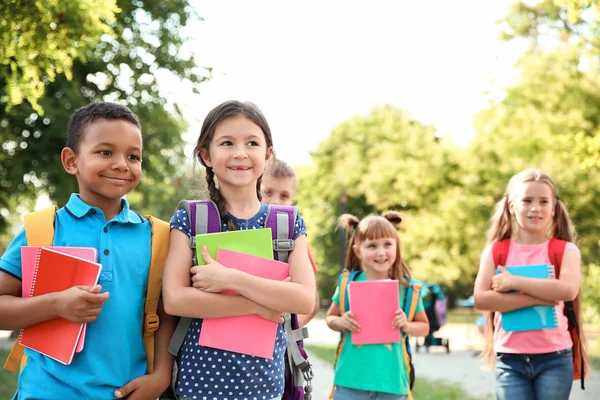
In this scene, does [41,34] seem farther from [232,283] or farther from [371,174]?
[371,174]

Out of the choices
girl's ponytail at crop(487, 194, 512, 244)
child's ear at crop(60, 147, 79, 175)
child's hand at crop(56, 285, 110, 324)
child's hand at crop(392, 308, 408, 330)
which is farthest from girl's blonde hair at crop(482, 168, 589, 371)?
child's hand at crop(56, 285, 110, 324)

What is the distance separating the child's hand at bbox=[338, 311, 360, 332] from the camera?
485cm

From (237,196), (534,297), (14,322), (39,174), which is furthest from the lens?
(39,174)

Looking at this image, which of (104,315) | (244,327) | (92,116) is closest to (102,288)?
(104,315)

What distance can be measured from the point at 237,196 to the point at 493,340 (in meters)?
2.36

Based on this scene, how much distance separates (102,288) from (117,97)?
1049 cm

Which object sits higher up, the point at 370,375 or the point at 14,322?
the point at 14,322

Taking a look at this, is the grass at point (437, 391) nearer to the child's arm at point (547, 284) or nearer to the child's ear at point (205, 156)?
the child's arm at point (547, 284)

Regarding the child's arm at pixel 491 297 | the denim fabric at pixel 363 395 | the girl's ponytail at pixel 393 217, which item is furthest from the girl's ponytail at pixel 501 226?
the denim fabric at pixel 363 395

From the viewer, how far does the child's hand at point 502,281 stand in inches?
173

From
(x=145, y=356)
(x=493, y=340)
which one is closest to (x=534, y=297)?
(x=493, y=340)

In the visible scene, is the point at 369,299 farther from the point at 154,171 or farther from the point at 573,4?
the point at 154,171

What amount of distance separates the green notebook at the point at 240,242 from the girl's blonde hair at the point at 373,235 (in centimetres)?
223

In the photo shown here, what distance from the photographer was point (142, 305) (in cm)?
298
